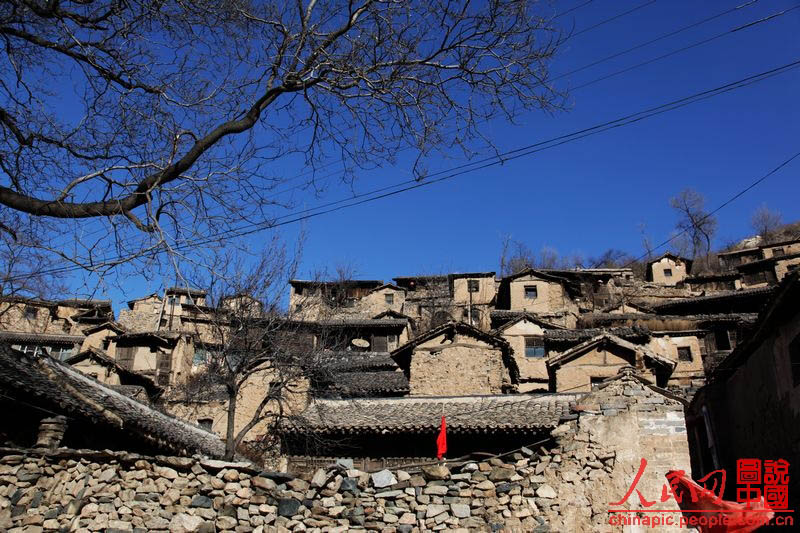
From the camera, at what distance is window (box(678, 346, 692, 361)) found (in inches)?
1063

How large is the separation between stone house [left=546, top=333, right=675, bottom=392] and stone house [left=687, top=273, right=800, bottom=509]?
195 inches

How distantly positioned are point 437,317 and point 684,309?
46.8 feet

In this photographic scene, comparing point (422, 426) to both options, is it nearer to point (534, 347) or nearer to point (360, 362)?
point (360, 362)

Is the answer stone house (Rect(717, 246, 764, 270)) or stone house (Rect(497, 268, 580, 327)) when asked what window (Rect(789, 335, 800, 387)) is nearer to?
stone house (Rect(497, 268, 580, 327))

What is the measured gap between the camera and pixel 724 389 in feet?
40.7

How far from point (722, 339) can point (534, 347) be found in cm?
921

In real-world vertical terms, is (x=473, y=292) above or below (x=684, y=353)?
above

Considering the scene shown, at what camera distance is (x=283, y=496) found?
649 cm

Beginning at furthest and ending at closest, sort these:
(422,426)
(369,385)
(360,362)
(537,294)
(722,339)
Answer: (537,294), (722,339), (360,362), (369,385), (422,426)

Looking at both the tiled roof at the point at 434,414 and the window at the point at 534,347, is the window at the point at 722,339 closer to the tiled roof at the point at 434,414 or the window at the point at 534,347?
the window at the point at 534,347

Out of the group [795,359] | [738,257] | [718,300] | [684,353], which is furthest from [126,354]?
[738,257]

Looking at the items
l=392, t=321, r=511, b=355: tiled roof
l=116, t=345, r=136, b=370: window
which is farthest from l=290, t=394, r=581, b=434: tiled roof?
l=116, t=345, r=136, b=370: window

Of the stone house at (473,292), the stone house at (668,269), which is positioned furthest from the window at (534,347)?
the stone house at (668,269)

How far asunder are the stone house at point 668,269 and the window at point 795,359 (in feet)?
123
